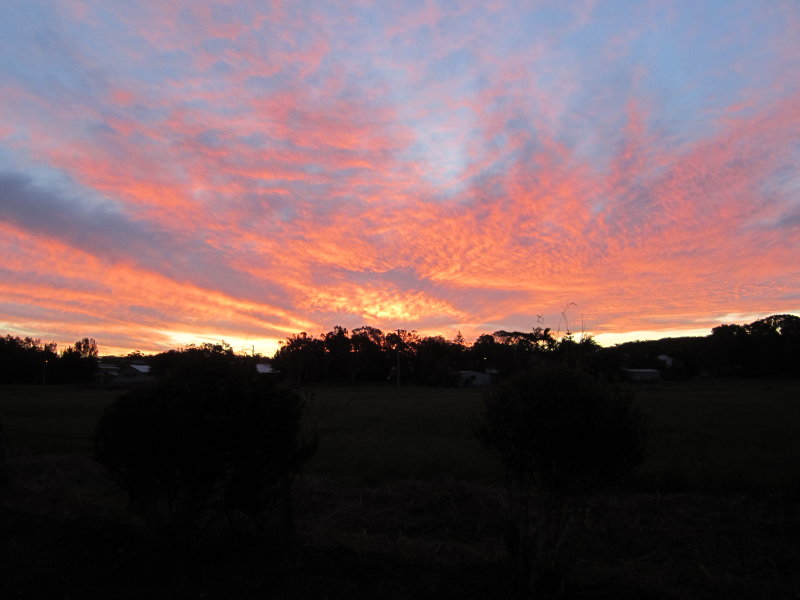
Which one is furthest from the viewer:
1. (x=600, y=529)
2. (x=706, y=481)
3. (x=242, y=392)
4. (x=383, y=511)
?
(x=706, y=481)

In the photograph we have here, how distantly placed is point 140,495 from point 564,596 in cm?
406

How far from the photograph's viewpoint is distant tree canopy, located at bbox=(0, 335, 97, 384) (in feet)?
358

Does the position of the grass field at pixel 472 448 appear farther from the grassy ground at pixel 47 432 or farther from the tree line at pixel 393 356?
the tree line at pixel 393 356

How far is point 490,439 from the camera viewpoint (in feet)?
17.5

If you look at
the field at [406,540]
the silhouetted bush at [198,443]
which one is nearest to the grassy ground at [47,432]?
the field at [406,540]

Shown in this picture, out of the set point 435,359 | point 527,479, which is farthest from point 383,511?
point 435,359

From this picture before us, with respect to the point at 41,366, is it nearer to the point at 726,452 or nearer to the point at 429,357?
the point at 429,357

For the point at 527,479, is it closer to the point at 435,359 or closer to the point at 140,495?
the point at 140,495

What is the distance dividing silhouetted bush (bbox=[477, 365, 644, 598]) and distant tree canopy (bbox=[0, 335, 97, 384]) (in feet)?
413

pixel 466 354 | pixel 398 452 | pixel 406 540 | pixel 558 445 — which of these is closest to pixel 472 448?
pixel 398 452

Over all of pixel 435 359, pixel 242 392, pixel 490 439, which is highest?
pixel 435 359

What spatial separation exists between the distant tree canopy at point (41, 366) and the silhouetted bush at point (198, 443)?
12320cm

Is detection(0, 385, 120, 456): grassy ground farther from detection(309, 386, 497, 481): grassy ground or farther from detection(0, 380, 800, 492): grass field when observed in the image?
detection(309, 386, 497, 481): grassy ground

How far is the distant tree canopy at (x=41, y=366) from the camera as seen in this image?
10900 centimetres
